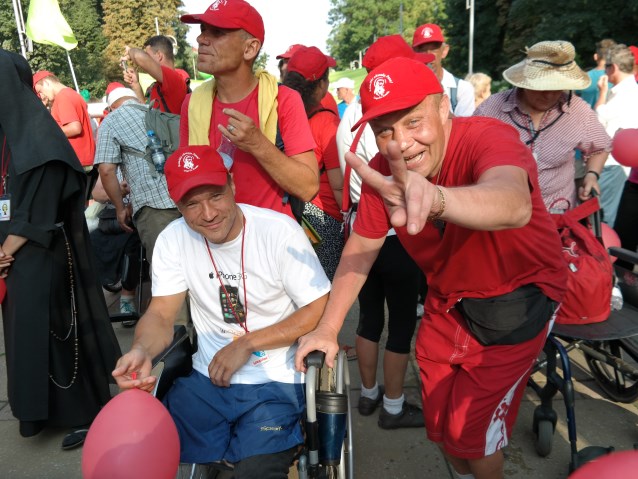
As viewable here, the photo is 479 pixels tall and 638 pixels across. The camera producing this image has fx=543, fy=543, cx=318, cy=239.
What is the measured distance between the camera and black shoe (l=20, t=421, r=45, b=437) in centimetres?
296

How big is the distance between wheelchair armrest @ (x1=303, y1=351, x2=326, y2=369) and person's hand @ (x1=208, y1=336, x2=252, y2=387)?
0.35 meters

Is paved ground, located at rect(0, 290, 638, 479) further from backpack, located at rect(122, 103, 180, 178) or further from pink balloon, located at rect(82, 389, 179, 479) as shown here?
backpack, located at rect(122, 103, 180, 178)

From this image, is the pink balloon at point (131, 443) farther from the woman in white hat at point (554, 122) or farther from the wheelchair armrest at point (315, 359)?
the woman in white hat at point (554, 122)

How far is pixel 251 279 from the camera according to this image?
7.23 ft

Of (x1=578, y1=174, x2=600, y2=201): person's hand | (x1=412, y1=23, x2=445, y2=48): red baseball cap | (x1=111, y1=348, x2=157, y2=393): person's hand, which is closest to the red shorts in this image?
(x1=111, y1=348, x2=157, y2=393): person's hand

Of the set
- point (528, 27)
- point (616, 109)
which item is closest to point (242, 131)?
point (616, 109)

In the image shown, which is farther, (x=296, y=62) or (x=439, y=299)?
(x=296, y=62)

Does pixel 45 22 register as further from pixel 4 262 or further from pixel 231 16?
pixel 231 16

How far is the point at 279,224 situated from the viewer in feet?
7.36

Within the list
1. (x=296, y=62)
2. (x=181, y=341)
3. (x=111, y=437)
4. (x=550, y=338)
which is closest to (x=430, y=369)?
(x=550, y=338)

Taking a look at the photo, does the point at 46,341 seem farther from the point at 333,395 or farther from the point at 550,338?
the point at 550,338

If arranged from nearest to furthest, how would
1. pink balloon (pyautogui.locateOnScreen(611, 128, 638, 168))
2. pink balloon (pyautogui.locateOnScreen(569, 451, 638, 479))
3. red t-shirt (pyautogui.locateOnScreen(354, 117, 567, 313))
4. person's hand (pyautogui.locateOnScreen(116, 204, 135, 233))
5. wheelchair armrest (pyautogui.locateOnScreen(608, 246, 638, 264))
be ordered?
pink balloon (pyautogui.locateOnScreen(569, 451, 638, 479))
red t-shirt (pyautogui.locateOnScreen(354, 117, 567, 313))
wheelchair armrest (pyautogui.locateOnScreen(608, 246, 638, 264))
pink balloon (pyautogui.locateOnScreen(611, 128, 638, 168))
person's hand (pyautogui.locateOnScreen(116, 204, 135, 233))

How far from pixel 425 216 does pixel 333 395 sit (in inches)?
35.6

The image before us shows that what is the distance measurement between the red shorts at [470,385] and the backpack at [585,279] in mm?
648
